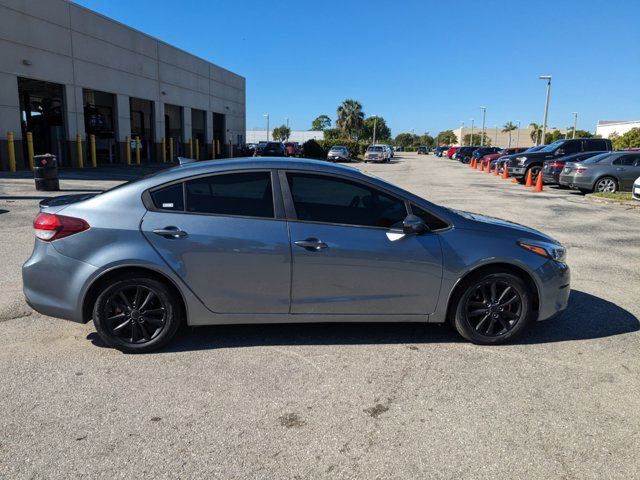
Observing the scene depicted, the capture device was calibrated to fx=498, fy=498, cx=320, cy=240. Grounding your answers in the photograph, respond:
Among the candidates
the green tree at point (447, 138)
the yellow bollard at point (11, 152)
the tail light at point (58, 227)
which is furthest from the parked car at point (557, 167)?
the green tree at point (447, 138)

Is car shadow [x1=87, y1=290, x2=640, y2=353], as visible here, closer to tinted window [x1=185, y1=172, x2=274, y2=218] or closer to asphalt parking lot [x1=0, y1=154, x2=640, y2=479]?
asphalt parking lot [x1=0, y1=154, x2=640, y2=479]

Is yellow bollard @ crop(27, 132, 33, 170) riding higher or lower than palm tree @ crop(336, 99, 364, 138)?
lower

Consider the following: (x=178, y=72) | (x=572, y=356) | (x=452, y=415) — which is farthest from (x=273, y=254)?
(x=178, y=72)

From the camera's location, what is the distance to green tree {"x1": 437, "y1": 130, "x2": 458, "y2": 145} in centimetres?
14757

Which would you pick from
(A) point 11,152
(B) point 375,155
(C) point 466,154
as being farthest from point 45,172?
(C) point 466,154

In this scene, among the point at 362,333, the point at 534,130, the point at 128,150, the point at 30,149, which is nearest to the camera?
the point at 362,333

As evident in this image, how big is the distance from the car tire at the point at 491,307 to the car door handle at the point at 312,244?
1251 mm

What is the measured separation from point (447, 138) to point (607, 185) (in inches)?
5525

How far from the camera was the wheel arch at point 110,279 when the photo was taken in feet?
12.7

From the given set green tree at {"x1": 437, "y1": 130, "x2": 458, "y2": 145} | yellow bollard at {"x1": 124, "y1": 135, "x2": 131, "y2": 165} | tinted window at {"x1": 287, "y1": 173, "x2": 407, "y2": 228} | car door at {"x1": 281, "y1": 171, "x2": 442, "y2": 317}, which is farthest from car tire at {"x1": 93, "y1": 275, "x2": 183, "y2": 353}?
green tree at {"x1": 437, "y1": 130, "x2": 458, "y2": 145}

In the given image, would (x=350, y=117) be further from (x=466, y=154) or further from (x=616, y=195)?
(x=616, y=195)

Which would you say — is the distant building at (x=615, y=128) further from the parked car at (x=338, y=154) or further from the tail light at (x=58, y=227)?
the tail light at (x=58, y=227)

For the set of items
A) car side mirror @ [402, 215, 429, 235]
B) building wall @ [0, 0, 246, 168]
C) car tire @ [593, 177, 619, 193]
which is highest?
building wall @ [0, 0, 246, 168]

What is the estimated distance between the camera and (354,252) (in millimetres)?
3990
